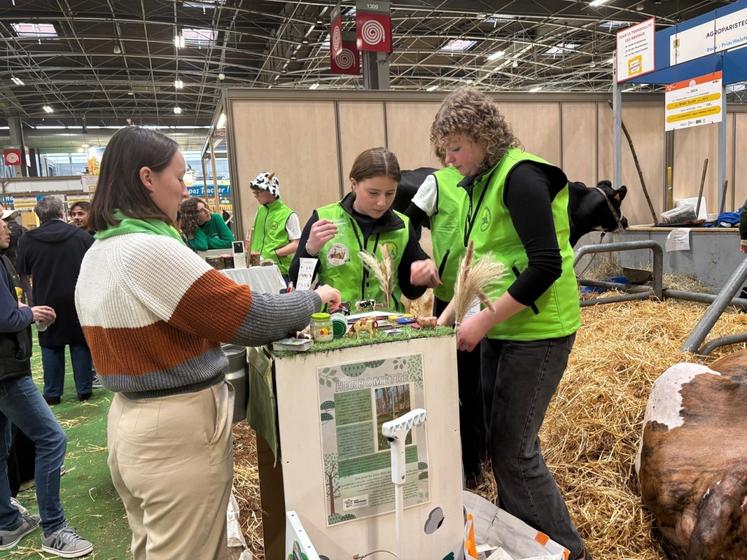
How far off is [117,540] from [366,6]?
833 centimetres

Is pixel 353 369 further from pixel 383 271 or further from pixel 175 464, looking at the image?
pixel 383 271

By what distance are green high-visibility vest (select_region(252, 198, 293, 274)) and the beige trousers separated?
10.3ft

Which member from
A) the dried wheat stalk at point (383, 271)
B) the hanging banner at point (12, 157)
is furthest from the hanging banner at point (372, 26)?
the hanging banner at point (12, 157)

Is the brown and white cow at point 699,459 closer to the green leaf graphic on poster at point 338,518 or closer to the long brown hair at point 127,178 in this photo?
the green leaf graphic on poster at point 338,518

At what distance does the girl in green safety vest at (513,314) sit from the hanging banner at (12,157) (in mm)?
21691

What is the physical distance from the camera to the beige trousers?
1.36 m

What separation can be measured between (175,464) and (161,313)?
39 centimetres

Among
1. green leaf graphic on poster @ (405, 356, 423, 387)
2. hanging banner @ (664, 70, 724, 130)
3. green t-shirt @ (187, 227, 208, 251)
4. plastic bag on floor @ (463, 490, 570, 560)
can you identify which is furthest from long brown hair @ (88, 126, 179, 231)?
hanging banner @ (664, 70, 724, 130)

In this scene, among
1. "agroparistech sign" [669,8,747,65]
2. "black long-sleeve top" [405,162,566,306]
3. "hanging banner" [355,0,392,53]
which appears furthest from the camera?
"hanging banner" [355,0,392,53]

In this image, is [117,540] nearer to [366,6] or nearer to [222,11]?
[366,6]

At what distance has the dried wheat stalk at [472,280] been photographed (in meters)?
1.60

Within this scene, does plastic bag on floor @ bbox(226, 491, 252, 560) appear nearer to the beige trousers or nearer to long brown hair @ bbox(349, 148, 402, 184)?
the beige trousers

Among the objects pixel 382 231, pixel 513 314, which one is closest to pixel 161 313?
pixel 513 314

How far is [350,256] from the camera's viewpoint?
87.7 inches
